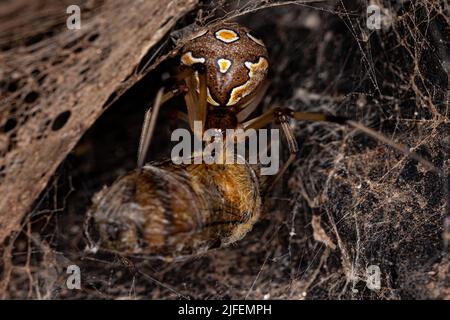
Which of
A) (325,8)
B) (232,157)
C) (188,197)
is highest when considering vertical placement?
(325,8)

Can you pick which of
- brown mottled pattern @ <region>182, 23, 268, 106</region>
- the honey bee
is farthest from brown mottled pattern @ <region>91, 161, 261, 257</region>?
brown mottled pattern @ <region>182, 23, 268, 106</region>

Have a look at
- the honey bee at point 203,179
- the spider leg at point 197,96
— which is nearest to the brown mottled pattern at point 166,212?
the honey bee at point 203,179

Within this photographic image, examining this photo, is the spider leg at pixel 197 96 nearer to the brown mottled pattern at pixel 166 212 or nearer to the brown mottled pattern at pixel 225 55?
the brown mottled pattern at pixel 225 55

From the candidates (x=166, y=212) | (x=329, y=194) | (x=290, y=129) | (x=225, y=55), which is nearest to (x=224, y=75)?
(x=225, y=55)

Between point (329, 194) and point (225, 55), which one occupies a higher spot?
point (225, 55)

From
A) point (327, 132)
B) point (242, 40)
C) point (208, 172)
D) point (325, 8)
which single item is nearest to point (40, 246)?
point (208, 172)

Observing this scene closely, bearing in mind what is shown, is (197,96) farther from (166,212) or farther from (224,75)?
(166,212)
